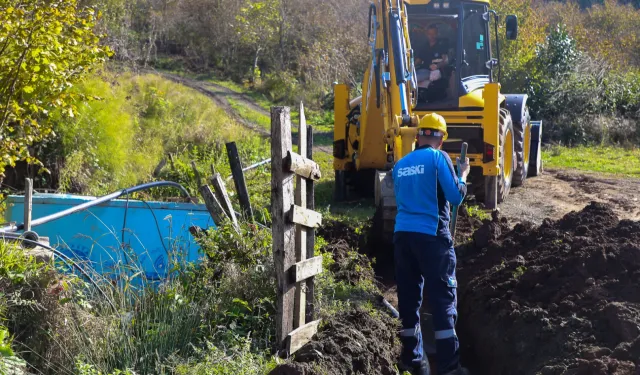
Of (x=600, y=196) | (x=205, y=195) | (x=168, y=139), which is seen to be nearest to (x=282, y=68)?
(x=168, y=139)

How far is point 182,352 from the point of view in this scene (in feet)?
18.5

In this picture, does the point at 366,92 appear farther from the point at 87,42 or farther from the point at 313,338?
the point at 313,338

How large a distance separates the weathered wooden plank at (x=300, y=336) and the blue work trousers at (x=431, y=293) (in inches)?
39.1

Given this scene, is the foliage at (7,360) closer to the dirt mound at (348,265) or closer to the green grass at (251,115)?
the dirt mound at (348,265)

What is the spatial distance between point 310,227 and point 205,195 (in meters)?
1.62

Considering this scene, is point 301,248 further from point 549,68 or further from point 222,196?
point 549,68

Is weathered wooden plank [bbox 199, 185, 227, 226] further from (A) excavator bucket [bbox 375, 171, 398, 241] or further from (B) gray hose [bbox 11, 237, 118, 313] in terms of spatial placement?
(A) excavator bucket [bbox 375, 171, 398, 241]

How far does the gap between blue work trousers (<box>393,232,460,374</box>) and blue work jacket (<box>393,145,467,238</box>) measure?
98 millimetres

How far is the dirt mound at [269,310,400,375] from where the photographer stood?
17.6 ft

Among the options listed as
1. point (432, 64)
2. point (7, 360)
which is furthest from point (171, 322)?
point (432, 64)

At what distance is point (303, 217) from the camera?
5.98 meters

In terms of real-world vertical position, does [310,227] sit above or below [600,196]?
above

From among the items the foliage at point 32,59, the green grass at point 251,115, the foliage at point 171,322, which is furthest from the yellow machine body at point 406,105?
the green grass at point 251,115

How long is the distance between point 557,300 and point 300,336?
2.49m
